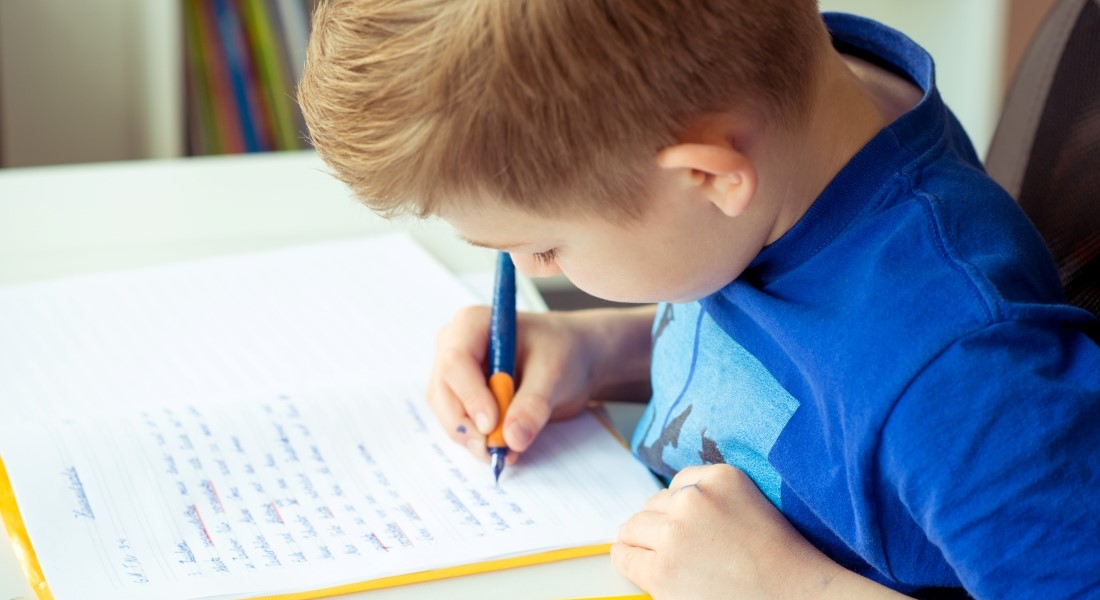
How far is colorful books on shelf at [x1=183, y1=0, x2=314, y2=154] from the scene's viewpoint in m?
1.90

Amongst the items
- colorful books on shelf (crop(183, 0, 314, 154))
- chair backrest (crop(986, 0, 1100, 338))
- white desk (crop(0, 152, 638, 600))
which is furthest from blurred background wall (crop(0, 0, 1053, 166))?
chair backrest (crop(986, 0, 1100, 338))

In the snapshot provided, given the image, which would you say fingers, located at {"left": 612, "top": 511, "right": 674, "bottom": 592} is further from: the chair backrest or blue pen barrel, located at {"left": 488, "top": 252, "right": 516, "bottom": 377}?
the chair backrest

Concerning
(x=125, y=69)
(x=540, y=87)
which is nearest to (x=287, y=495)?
(x=540, y=87)

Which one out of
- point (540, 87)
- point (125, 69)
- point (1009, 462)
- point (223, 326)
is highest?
point (540, 87)

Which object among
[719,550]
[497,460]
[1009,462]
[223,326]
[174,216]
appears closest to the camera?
[1009,462]

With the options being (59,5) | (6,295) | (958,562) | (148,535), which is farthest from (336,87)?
(59,5)

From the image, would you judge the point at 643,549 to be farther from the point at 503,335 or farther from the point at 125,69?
the point at 125,69

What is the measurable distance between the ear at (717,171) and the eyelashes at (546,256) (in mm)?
94

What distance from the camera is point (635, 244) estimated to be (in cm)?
62

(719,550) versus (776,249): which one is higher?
(776,249)

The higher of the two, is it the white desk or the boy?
the boy

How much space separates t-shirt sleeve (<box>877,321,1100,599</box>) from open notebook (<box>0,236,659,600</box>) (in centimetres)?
21

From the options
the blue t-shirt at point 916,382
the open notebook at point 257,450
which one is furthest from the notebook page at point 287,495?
the blue t-shirt at point 916,382

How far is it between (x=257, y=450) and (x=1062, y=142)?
561 mm
